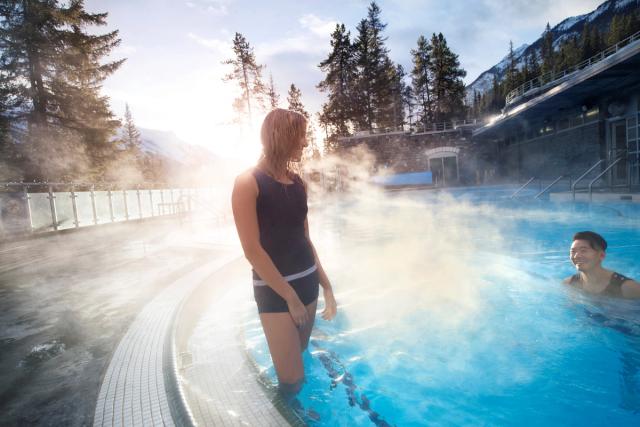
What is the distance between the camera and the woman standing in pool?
1569 millimetres

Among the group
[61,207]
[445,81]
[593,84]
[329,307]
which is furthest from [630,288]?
[445,81]

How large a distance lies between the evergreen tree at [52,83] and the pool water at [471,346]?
15.8 m

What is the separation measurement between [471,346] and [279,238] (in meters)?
2.66

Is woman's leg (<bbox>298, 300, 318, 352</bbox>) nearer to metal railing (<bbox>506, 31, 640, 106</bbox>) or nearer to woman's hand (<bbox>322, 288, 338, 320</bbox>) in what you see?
woman's hand (<bbox>322, 288, 338, 320</bbox>)

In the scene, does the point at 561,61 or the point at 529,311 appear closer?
the point at 529,311

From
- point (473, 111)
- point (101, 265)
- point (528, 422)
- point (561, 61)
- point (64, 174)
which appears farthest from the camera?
point (473, 111)

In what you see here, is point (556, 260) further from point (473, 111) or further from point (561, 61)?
point (473, 111)

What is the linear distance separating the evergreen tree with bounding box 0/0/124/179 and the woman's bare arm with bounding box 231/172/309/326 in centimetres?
1830

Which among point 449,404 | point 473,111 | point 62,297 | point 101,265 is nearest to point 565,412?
point 449,404

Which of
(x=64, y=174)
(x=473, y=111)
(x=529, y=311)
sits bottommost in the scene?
(x=529, y=311)

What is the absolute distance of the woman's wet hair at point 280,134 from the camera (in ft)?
5.53

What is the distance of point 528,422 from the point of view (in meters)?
2.27

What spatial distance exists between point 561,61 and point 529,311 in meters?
60.0

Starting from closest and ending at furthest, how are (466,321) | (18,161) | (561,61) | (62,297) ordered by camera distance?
(466,321) → (62,297) → (18,161) → (561,61)
